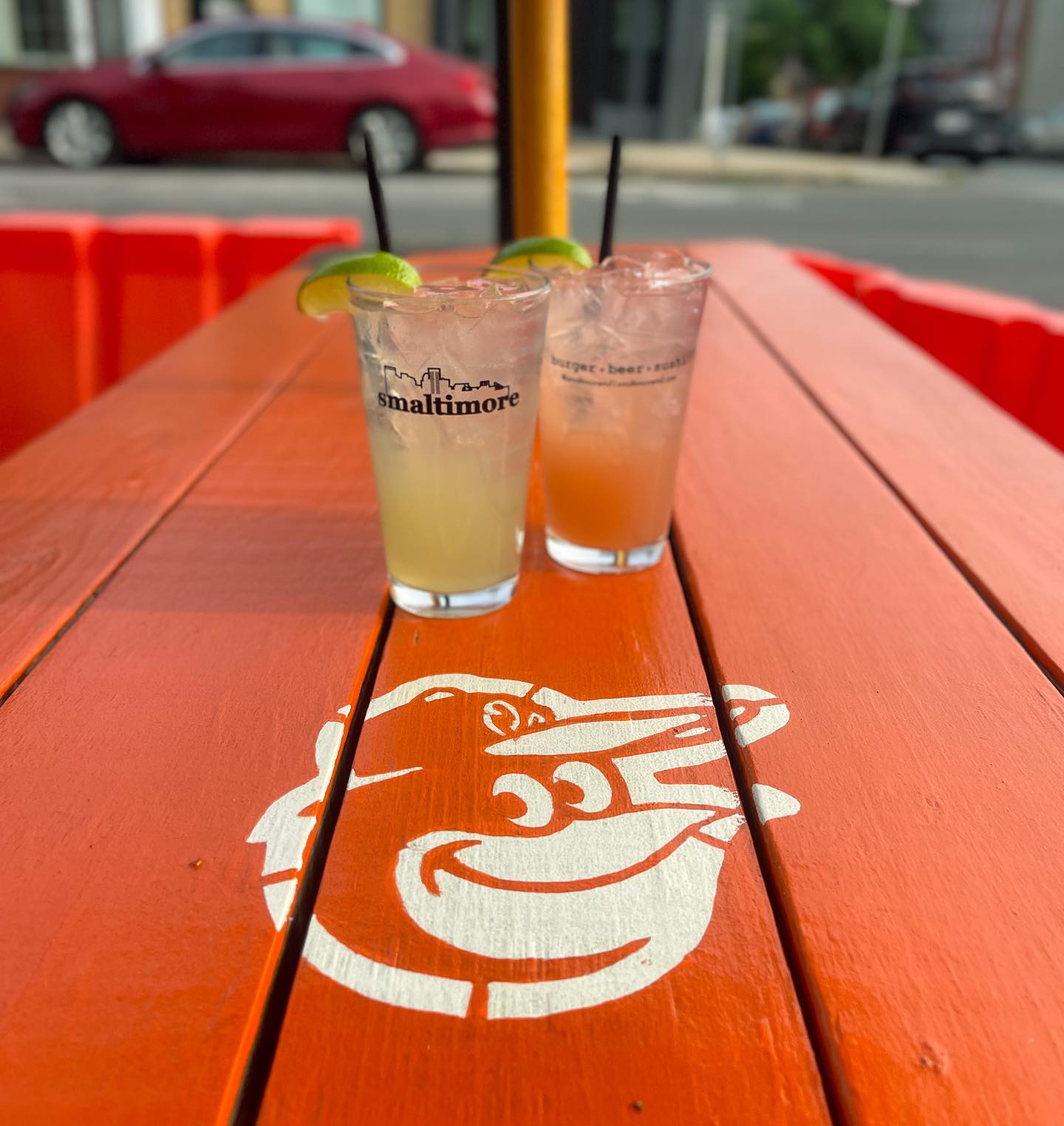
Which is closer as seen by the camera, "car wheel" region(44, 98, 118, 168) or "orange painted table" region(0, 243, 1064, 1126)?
"orange painted table" region(0, 243, 1064, 1126)

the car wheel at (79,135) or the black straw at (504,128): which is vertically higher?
the black straw at (504,128)

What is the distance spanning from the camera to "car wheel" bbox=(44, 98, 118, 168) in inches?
314

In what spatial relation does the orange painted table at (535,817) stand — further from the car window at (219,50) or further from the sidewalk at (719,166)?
the sidewalk at (719,166)

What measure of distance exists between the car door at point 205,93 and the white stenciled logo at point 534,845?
325 inches

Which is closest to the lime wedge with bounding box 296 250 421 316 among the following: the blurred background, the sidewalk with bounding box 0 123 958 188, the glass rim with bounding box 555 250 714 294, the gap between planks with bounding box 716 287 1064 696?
the glass rim with bounding box 555 250 714 294

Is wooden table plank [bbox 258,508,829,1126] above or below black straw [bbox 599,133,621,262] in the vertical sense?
below

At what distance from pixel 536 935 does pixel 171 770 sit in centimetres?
23

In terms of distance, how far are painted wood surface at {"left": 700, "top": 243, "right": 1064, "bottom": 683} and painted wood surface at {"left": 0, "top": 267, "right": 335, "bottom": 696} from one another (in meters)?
0.67

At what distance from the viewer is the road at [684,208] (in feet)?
19.5

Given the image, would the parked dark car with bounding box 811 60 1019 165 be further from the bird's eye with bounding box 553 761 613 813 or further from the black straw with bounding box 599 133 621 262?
the bird's eye with bounding box 553 761 613 813

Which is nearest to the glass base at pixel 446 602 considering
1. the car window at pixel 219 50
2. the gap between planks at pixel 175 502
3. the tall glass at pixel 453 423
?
the tall glass at pixel 453 423

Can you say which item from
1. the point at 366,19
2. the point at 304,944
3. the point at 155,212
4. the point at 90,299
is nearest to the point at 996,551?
the point at 304,944

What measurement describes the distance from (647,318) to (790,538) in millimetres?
231

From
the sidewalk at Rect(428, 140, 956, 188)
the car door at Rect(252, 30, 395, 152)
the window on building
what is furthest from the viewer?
the window on building
